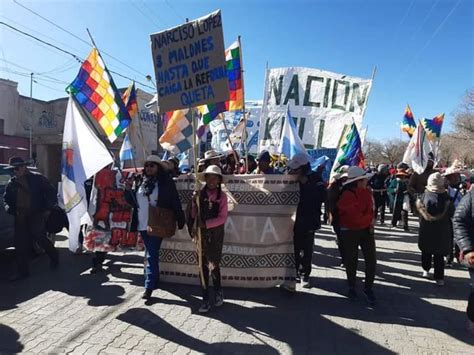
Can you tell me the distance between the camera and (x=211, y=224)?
4.52 meters

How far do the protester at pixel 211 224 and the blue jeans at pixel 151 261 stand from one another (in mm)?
694

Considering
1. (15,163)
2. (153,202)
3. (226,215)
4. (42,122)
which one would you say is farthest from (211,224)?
(42,122)

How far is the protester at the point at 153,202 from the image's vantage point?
4.82 metres

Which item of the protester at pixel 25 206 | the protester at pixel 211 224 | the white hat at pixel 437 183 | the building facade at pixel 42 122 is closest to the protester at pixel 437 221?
the white hat at pixel 437 183

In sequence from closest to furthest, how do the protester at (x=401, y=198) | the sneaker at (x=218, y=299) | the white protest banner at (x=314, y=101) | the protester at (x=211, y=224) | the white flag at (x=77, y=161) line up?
the protester at (x=211, y=224) → the sneaker at (x=218, y=299) → the white flag at (x=77, y=161) → the white protest banner at (x=314, y=101) → the protester at (x=401, y=198)

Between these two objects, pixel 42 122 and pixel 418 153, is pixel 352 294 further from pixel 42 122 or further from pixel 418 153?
pixel 42 122

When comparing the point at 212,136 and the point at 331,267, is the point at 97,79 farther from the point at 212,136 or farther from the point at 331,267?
the point at 212,136

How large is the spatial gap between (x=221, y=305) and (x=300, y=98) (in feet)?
15.5

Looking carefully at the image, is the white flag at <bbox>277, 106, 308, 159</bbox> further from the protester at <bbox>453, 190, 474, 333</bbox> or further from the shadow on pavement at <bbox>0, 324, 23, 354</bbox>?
the shadow on pavement at <bbox>0, 324, 23, 354</bbox>

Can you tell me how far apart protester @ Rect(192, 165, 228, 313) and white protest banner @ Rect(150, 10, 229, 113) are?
926 mm

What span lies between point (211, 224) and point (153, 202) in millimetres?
879

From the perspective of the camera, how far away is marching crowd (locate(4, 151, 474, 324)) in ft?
14.9

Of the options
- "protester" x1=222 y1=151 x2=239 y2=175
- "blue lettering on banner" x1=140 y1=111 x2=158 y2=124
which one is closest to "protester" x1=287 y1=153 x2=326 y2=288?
"protester" x1=222 y1=151 x2=239 y2=175

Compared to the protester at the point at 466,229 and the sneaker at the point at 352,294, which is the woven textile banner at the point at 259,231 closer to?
the sneaker at the point at 352,294
